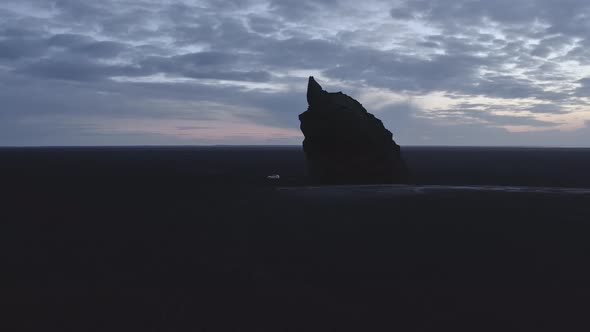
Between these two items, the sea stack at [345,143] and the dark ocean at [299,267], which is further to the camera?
the sea stack at [345,143]

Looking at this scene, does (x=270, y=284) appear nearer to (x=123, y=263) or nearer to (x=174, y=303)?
(x=174, y=303)

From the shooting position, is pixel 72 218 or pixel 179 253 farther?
pixel 72 218

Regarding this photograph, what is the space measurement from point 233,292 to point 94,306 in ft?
11.7

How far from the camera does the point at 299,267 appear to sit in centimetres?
1512

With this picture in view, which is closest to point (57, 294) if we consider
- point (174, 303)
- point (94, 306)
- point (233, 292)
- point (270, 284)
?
point (94, 306)

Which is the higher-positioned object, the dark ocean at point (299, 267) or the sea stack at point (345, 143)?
the sea stack at point (345, 143)

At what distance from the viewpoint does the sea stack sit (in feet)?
140

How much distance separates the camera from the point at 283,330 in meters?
10.3

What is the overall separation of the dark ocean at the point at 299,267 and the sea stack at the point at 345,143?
14452 millimetres

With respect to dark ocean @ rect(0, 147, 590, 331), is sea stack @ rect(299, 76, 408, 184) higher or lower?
higher

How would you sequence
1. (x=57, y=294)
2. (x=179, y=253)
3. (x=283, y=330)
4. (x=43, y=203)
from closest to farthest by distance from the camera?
(x=283, y=330) < (x=57, y=294) < (x=179, y=253) < (x=43, y=203)

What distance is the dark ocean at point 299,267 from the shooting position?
36.0 feet

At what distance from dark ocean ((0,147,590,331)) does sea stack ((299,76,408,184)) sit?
14.5 meters

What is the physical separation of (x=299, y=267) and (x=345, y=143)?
2881 centimetres
